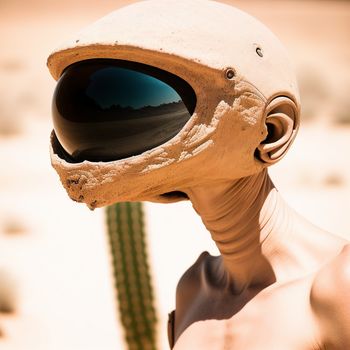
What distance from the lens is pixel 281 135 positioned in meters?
2.69

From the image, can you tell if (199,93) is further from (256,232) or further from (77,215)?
(77,215)

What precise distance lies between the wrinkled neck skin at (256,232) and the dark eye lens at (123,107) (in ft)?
0.98

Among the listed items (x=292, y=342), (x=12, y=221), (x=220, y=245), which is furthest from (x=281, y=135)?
(x=12, y=221)

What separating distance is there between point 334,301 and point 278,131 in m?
0.56

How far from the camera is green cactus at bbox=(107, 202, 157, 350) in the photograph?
19.2ft

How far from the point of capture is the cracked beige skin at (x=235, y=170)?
246 centimetres

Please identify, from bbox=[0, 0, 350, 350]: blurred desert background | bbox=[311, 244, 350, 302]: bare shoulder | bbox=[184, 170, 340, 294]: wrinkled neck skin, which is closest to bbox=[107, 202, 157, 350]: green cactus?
bbox=[0, 0, 350, 350]: blurred desert background

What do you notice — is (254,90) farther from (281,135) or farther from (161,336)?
(161,336)

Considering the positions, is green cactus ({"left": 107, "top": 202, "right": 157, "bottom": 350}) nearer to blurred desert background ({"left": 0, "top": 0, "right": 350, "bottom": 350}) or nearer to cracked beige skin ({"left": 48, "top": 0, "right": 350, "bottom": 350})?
blurred desert background ({"left": 0, "top": 0, "right": 350, "bottom": 350})

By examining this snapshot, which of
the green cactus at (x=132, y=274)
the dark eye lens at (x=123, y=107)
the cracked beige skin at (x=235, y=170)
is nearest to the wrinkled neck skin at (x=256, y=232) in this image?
the cracked beige skin at (x=235, y=170)

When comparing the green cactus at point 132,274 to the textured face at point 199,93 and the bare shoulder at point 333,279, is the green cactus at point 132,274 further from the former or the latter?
the bare shoulder at point 333,279

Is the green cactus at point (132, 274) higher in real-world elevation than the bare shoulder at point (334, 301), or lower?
higher

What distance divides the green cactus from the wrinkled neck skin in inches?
116

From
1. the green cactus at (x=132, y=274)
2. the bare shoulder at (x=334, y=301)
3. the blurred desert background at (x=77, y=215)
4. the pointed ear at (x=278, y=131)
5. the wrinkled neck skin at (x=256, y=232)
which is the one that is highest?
Answer: the blurred desert background at (x=77, y=215)
